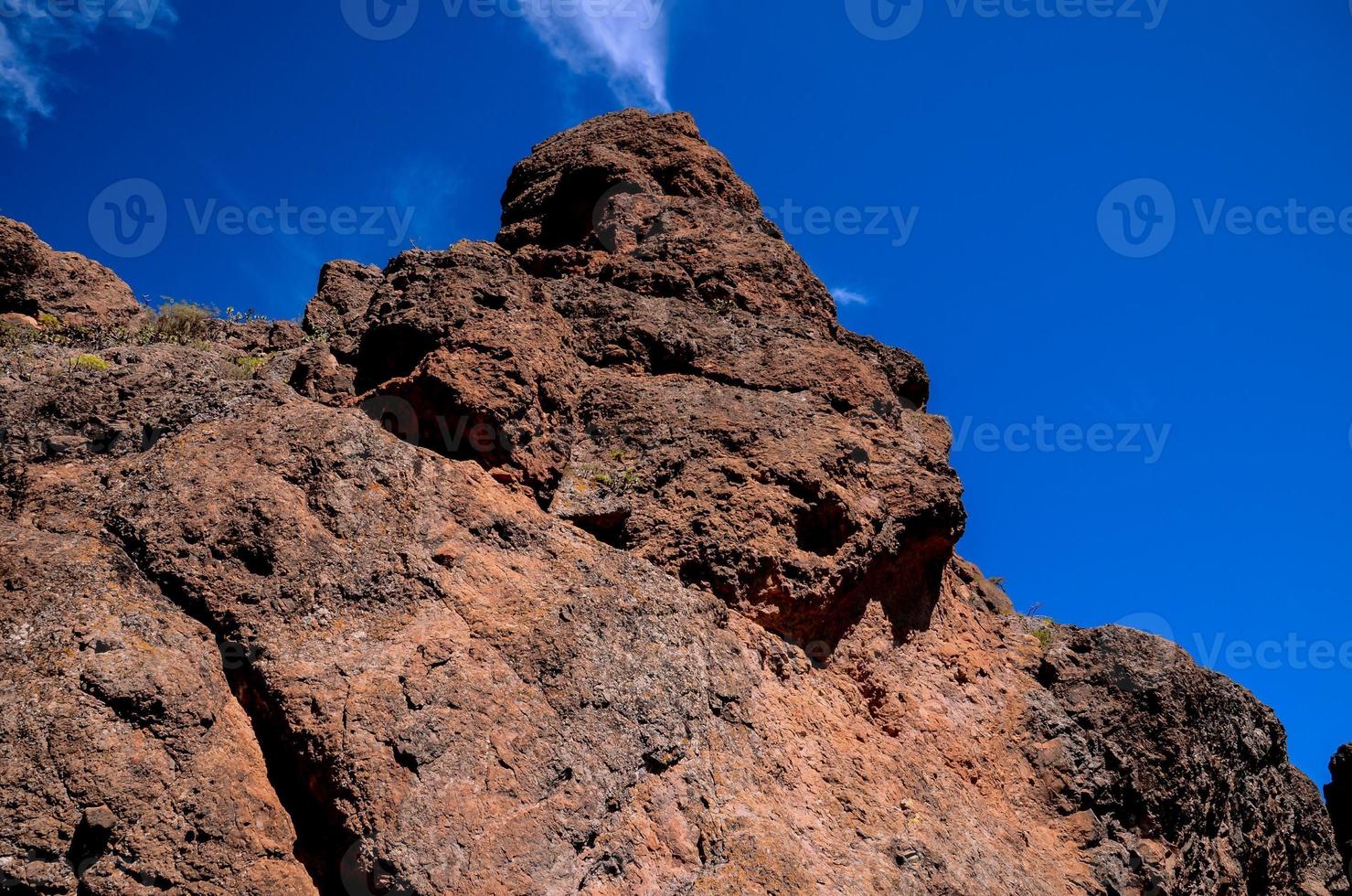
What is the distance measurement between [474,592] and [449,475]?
1.09 meters

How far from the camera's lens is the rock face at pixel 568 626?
219 inches

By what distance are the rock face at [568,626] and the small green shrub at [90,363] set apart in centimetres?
5

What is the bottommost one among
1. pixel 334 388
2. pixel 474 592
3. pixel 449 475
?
pixel 474 592

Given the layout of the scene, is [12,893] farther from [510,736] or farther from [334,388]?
[334,388]

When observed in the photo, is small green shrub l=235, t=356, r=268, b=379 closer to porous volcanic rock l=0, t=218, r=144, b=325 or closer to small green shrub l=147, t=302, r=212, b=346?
small green shrub l=147, t=302, r=212, b=346

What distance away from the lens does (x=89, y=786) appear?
5098mm

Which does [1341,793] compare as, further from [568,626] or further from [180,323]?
[180,323]

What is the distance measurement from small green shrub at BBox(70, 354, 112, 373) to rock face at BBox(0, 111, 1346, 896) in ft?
0.18

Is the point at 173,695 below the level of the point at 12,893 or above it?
above

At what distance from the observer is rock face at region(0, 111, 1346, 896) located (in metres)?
5.55

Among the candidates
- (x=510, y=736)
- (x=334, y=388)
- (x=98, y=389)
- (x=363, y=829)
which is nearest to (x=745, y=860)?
(x=510, y=736)

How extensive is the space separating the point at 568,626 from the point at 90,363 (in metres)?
4.31

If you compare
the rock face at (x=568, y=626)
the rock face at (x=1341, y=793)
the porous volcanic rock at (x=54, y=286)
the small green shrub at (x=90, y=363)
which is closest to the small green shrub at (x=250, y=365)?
the rock face at (x=568, y=626)

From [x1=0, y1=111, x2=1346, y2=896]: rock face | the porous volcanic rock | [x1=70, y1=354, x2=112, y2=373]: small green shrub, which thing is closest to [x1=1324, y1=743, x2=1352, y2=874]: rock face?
[x1=0, y1=111, x2=1346, y2=896]: rock face
